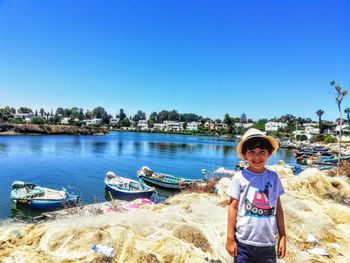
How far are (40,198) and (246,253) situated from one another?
48.2 feet

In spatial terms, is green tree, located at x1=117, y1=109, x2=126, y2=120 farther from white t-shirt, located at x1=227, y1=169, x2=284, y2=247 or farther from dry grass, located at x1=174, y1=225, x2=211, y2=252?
white t-shirt, located at x1=227, y1=169, x2=284, y2=247

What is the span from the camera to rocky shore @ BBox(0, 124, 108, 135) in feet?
322

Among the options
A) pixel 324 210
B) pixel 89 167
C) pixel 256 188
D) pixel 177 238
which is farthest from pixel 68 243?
pixel 89 167

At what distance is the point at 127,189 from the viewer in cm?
1778

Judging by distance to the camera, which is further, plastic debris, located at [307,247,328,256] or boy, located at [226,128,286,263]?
plastic debris, located at [307,247,328,256]

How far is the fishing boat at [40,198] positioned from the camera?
14102 mm

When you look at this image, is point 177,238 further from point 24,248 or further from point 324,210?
point 324,210

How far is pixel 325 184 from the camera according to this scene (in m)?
9.21

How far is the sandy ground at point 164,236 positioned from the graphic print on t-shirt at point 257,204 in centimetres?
169

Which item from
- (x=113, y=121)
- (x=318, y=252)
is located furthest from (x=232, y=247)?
(x=113, y=121)

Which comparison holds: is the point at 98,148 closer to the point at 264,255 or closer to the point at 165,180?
the point at 165,180

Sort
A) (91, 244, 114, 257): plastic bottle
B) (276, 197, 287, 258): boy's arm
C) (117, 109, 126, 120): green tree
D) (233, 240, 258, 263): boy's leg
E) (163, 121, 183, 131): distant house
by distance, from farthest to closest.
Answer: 1. (117, 109, 126, 120): green tree
2. (163, 121, 183, 131): distant house
3. (91, 244, 114, 257): plastic bottle
4. (276, 197, 287, 258): boy's arm
5. (233, 240, 258, 263): boy's leg

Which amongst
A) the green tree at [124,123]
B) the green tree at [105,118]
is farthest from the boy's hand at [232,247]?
the green tree at [105,118]

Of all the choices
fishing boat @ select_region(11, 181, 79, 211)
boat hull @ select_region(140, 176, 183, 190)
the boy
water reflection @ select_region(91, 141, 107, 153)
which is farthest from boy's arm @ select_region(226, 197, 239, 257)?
water reflection @ select_region(91, 141, 107, 153)
